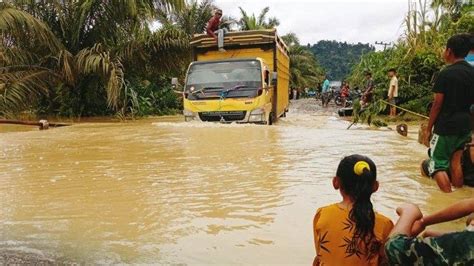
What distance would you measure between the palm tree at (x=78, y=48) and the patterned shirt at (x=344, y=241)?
14.6m

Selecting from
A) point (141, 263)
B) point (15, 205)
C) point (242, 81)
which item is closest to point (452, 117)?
point (141, 263)

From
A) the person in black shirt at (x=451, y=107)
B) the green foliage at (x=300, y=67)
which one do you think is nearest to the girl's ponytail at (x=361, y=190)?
the person in black shirt at (x=451, y=107)

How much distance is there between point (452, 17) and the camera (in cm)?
1627

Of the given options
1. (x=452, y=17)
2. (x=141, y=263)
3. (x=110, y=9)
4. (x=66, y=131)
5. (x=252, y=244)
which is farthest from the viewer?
(x=110, y=9)

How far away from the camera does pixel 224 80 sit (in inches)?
490

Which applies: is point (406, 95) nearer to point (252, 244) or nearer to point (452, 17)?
point (452, 17)

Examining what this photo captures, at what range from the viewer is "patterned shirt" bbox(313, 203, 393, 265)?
7.71 feet

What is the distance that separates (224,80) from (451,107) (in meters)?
8.31

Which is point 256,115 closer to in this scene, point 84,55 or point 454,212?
point 84,55

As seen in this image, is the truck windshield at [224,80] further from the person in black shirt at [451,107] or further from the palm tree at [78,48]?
the person in black shirt at [451,107]

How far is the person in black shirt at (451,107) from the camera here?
14.3ft

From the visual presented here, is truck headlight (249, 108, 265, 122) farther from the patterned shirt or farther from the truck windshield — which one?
the patterned shirt

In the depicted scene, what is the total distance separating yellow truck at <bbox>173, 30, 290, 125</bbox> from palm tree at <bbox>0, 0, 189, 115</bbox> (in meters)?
4.51

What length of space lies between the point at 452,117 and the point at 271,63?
10.0 m
